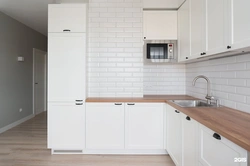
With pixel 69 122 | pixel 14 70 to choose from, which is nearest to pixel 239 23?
pixel 69 122

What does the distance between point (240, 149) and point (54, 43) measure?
256 cm

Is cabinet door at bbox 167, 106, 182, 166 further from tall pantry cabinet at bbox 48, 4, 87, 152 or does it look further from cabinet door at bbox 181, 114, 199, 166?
tall pantry cabinet at bbox 48, 4, 87, 152

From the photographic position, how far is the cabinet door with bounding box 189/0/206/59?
1.96 meters

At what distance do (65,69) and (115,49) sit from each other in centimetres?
89

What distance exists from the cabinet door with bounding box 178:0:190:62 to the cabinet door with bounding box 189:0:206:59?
13 centimetres

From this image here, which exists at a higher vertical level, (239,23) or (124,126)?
(239,23)

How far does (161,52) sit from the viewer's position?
2.86 m

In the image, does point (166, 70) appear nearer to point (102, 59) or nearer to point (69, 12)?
point (102, 59)

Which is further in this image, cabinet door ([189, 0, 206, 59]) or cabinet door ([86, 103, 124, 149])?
cabinet door ([86, 103, 124, 149])

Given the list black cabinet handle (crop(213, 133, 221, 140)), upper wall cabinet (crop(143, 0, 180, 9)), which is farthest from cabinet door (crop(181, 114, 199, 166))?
upper wall cabinet (crop(143, 0, 180, 9))

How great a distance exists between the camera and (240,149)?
956 mm

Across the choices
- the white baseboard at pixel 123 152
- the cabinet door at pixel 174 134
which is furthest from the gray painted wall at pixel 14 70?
the cabinet door at pixel 174 134

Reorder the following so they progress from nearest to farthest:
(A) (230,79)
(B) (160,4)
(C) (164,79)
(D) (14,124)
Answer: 1. (A) (230,79)
2. (B) (160,4)
3. (C) (164,79)
4. (D) (14,124)

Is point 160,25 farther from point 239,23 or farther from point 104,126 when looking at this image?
point 104,126
